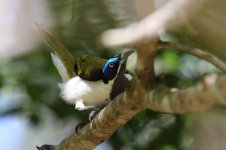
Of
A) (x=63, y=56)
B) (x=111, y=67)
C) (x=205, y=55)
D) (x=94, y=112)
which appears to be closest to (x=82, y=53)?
(x=63, y=56)

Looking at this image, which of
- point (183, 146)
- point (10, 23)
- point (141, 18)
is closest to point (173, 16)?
point (141, 18)

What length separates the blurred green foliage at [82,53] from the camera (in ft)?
11.2

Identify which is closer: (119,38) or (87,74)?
(119,38)

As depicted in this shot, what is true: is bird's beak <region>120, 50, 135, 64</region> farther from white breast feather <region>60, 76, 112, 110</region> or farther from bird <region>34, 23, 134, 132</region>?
white breast feather <region>60, 76, 112, 110</region>

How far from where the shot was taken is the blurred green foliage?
3422 mm

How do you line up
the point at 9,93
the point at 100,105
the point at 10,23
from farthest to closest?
the point at 9,93
the point at 100,105
the point at 10,23

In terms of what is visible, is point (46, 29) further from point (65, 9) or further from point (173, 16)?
point (173, 16)

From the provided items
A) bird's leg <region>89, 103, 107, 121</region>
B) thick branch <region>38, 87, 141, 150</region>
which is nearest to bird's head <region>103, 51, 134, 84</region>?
bird's leg <region>89, 103, 107, 121</region>

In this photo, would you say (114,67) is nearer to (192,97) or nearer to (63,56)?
(63,56)

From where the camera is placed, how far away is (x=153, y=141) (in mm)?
3623

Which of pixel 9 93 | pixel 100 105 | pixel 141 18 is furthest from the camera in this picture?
pixel 9 93

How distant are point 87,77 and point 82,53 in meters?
0.46

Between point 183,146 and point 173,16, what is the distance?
1.96m

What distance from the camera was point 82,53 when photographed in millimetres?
3898
